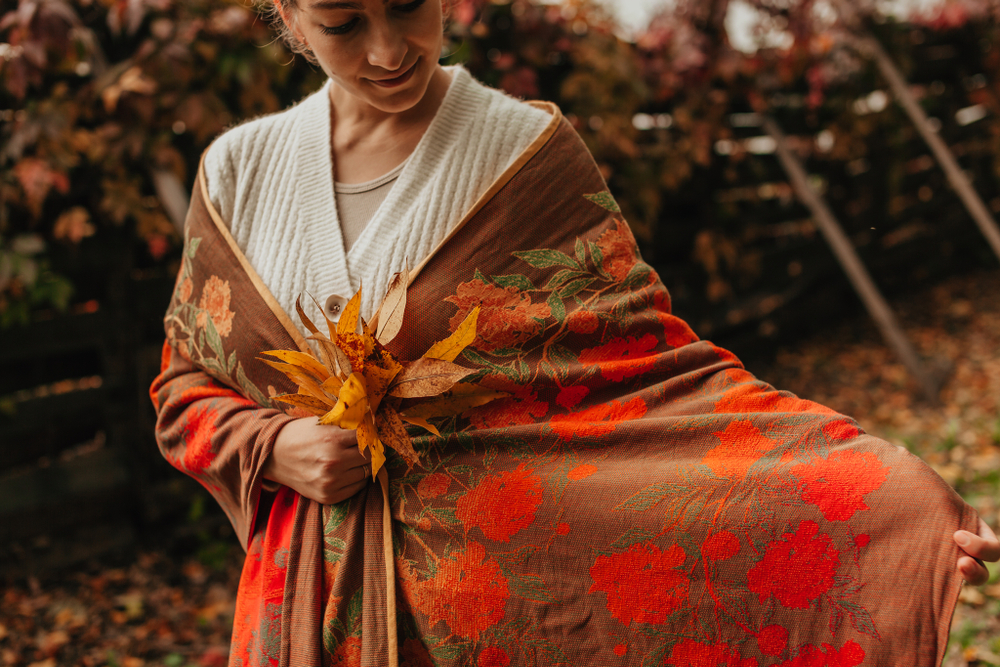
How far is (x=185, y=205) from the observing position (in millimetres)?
2396

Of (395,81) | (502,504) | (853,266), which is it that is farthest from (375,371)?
(853,266)

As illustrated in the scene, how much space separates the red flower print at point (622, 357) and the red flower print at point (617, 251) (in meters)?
0.12

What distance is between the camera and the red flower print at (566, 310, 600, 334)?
4.06ft

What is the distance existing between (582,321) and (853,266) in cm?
321

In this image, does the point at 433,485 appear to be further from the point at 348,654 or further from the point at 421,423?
the point at 348,654

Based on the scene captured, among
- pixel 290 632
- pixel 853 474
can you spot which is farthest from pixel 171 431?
pixel 853 474

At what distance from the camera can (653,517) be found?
3.69ft

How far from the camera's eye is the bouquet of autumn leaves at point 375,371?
109 cm

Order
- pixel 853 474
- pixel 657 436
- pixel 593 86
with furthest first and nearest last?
pixel 593 86 < pixel 657 436 < pixel 853 474

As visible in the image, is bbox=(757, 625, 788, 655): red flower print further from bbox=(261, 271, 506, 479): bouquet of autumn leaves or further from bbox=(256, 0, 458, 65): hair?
bbox=(256, 0, 458, 65): hair

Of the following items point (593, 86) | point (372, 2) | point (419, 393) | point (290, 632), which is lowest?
point (290, 632)

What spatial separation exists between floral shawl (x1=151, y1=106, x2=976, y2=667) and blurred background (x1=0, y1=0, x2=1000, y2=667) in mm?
1359

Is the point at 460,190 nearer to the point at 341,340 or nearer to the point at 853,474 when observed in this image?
the point at 341,340

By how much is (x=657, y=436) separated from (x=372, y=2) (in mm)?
843
